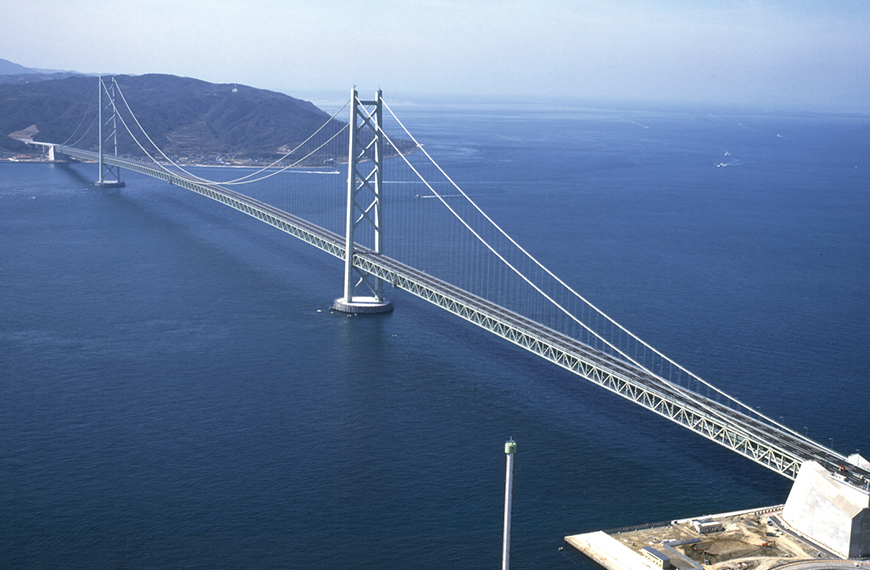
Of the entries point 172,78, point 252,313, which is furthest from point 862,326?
point 172,78

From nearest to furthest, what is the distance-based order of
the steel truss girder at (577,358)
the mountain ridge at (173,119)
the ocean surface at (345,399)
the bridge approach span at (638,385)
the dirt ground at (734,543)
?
the dirt ground at (734,543) < the ocean surface at (345,399) < the bridge approach span at (638,385) < the steel truss girder at (577,358) < the mountain ridge at (173,119)

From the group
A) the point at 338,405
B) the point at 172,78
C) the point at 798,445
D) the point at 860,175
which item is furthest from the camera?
the point at 172,78

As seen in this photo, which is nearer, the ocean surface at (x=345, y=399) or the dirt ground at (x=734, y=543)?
the dirt ground at (x=734, y=543)

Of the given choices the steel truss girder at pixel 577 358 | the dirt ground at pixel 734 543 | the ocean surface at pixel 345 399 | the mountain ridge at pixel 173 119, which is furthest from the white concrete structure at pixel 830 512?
the mountain ridge at pixel 173 119

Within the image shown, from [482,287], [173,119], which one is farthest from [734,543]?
[173,119]

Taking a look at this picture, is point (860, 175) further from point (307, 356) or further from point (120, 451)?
point (120, 451)

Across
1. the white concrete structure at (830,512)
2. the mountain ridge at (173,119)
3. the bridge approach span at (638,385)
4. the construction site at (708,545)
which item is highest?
the mountain ridge at (173,119)

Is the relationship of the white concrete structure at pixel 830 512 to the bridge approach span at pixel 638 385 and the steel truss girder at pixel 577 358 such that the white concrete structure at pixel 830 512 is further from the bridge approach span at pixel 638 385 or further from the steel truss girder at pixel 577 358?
the steel truss girder at pixel 577 358

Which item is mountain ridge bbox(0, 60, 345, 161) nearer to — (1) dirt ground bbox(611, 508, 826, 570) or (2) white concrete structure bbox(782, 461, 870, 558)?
(1) dirt ground bbox(611, 508, 826, 570)
